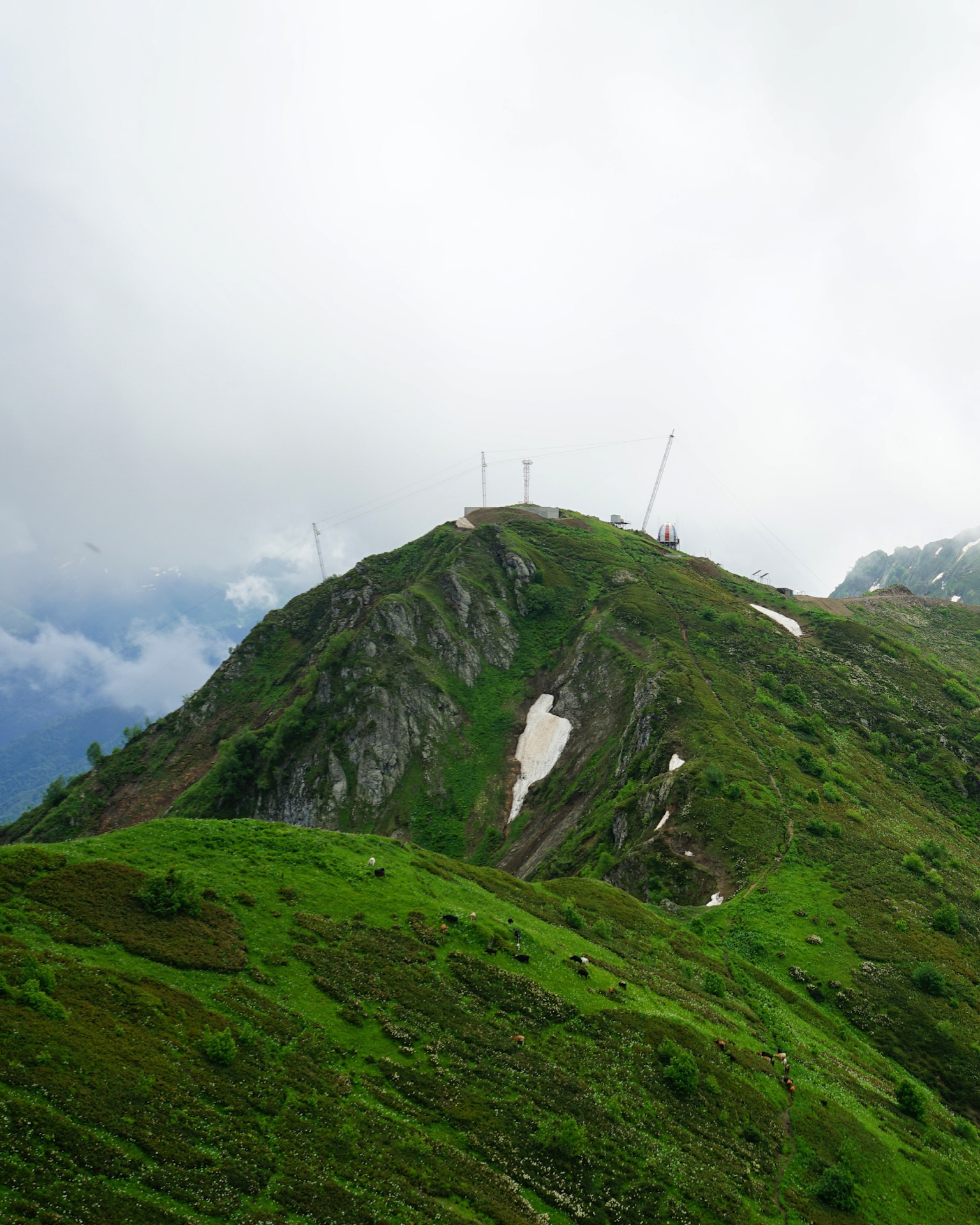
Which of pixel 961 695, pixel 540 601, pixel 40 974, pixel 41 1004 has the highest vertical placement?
pixel 540 601

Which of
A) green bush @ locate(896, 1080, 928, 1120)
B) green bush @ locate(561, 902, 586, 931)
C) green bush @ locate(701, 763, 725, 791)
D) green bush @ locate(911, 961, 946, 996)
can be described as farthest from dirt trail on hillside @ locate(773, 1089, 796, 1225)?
green bush @ locate(701, 763, 725, 791)

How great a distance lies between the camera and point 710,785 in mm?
67562

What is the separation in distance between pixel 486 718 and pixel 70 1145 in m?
99.1

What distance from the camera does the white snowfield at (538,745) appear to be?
328 ft

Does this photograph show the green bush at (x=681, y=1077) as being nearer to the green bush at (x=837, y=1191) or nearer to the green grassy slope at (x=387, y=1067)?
the green grassy slope at (x=387, y=1067)

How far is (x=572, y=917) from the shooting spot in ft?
157

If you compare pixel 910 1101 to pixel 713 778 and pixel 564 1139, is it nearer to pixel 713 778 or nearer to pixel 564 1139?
pixel 564 1139

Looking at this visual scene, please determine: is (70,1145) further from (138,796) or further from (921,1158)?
(138,796)

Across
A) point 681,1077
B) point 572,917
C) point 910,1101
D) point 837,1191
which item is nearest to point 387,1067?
point 681,1077

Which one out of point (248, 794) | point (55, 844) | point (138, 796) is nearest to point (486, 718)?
point (248, 794)

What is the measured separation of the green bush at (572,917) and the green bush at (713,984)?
401 inches

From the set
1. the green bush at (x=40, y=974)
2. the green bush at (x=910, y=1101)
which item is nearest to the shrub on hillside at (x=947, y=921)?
the green bush at (x=910, y=1101)

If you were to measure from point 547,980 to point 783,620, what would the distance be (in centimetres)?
12109

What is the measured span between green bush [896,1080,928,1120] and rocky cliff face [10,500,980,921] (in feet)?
77.8
